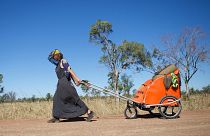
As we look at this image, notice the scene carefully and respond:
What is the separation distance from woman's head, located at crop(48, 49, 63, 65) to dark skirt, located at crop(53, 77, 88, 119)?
26.4 inches

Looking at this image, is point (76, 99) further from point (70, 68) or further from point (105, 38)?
point (105, 38)

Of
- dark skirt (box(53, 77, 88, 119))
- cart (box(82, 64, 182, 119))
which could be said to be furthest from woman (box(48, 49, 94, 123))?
cart (box(82, 64, 182, 119))

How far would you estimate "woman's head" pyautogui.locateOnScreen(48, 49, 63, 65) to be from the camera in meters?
8.29

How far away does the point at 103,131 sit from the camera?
6031mm

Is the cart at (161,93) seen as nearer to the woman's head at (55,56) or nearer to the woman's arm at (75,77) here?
the woman's arm at (75,77)

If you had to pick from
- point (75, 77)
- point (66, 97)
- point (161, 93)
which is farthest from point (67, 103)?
point (161, 93)

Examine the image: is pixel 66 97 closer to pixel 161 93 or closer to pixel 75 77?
pixel 75 77

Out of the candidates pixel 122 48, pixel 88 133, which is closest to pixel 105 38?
pixel 122 48

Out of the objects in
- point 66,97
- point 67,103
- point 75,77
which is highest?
point 75,77

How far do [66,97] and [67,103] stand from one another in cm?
18

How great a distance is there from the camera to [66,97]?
8.12 metres

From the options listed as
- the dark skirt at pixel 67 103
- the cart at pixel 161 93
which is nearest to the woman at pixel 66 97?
the dark skirt at pixel 67 103

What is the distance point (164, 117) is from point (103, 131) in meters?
2.77

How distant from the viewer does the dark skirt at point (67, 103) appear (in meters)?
8.06
